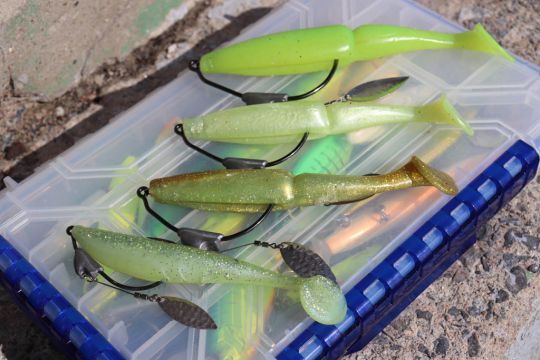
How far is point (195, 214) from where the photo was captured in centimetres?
133

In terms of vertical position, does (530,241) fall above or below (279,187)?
below

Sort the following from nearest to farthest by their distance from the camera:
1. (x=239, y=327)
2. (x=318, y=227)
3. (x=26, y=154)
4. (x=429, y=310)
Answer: (x=239, y=327) < (x=318, y=227) < (x=429, y=310) < (x=26, y=154)

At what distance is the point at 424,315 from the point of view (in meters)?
1.42

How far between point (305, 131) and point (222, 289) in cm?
32

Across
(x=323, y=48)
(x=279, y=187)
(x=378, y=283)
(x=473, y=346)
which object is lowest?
(x=473, y=346)

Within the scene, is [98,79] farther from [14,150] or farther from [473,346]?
[473,346]

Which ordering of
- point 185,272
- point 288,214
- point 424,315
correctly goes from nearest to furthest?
point 185,272
point 288,214
point 424,315

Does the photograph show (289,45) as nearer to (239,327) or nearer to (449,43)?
(449,43)

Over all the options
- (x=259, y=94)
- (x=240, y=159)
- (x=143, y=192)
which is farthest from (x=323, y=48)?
(x=143, y=192)

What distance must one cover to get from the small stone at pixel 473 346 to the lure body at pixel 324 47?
53 cm

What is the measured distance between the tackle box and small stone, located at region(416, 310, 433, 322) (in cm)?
4

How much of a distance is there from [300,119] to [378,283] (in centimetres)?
32

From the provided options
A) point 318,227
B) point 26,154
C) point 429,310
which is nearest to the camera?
point 318,227

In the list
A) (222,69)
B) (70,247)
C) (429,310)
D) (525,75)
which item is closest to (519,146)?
(525,75)
